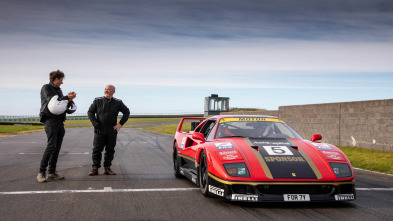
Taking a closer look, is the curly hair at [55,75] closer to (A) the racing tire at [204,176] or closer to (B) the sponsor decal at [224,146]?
(A) the racing tire at [204,176]

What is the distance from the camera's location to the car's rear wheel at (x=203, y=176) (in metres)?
6.07

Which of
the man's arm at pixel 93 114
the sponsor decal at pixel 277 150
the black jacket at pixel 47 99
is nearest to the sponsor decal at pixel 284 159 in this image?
the sponsor decal at pixel 277 150

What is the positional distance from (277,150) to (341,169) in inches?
34.2

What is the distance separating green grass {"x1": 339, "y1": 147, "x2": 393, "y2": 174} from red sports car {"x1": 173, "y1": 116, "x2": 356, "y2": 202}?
Result: 4538mm

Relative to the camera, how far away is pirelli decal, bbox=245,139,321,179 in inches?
214

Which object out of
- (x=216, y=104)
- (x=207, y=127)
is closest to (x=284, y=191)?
(x=207, y=127)

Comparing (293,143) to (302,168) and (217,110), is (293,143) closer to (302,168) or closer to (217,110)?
(302,168)

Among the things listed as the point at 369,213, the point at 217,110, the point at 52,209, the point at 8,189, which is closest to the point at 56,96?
the point at 8,189

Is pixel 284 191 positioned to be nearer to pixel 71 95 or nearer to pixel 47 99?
pixel 71 95

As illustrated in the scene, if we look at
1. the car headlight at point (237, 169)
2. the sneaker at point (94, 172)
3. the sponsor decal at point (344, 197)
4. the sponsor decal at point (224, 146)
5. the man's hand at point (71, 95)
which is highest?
the man's hand at point (71, 95)

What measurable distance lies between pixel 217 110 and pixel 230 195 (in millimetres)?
36842

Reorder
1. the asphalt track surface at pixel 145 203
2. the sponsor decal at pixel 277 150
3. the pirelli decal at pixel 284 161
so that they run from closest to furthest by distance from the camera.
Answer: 1. the asphalt track surface at pixel 145 203
2. the pirelli decal at pixel 284 161
3. the sponsor decal at pixel 277 150

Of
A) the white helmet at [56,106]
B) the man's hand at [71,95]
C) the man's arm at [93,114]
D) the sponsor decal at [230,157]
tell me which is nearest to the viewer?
the sponsor decal at [230,157]

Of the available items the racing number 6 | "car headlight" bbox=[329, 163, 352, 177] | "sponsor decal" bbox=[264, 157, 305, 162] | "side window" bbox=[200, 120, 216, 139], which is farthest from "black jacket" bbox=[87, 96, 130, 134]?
"car headlight" bbox=[329, 163, 352, 177]
